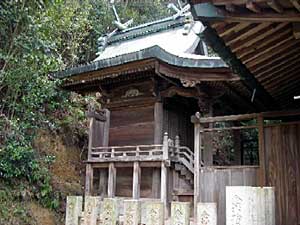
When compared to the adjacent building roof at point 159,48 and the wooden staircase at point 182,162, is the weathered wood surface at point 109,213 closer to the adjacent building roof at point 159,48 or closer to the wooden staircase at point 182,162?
the adjacent building roof at point 159,48

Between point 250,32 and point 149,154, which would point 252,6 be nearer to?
point 250,32

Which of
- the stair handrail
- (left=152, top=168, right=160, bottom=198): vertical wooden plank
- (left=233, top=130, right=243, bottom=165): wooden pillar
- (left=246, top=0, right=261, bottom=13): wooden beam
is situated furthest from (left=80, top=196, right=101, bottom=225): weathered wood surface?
(left=233, top=130, right=243, bottom=165): wooden pillar

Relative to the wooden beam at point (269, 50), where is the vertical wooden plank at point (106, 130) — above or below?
above

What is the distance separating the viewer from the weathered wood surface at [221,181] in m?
6.04

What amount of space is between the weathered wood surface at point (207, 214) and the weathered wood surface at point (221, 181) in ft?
8.70

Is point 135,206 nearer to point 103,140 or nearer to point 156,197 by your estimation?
point 156,197

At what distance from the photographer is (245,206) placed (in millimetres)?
3160

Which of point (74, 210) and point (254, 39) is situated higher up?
point (254, 39)

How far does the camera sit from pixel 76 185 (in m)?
11.7

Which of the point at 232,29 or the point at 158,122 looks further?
the point at 158,122

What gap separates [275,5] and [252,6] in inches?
6.9

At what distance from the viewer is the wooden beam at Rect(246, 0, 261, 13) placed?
2.92 m

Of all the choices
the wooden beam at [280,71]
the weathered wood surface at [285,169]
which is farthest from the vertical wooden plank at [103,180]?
the wooden beam at [280,71]

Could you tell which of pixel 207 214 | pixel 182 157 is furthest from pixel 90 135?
pixel 207 214
